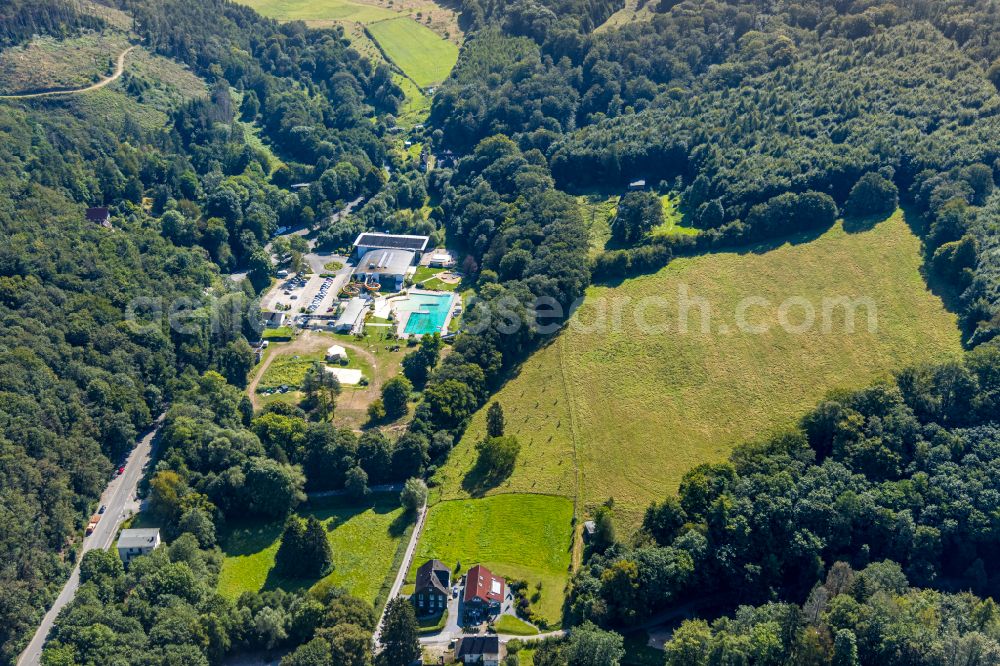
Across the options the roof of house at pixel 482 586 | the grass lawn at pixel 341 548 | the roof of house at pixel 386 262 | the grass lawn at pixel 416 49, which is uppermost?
the grass lawn at pixel 416 49

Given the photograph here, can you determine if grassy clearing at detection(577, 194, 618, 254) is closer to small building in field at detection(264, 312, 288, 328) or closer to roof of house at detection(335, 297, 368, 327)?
roof of house at detection(335, 297, 368, 327)

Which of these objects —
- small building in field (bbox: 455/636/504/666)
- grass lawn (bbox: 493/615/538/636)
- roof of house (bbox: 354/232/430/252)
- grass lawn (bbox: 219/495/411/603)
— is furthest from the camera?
roof of house (bbox: 354/232/430/252)

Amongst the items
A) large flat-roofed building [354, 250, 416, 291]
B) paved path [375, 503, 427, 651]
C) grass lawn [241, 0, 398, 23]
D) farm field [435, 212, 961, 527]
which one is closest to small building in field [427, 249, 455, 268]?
large flat-roofed building [354, 250, 416, 291]

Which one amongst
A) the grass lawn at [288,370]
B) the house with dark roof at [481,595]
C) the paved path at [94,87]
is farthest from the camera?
the paved path at [94,87]

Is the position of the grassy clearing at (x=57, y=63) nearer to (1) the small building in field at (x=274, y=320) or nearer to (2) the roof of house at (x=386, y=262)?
(1) the small building in field at (x=274, y=320)

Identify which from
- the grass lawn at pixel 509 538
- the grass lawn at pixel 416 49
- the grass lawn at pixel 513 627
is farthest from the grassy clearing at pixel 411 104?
the grass lawn at pixel 513 627

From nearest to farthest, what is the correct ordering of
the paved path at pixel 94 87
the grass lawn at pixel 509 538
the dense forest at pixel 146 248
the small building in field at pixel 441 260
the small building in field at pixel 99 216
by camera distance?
the grass lawn at pixel 509 538 → the dense forest at pixel 146 248 → the small building in field at pixel 99 216 → the small building in field at pixel 441 260 → the paved path at pixel 94 87

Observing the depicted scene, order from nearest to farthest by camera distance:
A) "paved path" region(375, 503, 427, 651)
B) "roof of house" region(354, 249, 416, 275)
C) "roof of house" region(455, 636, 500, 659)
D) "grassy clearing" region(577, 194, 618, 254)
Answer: "roof of house" region(455, 636, 500, 659)
"paved path" region(375, 503, 427, 651)
"grassy clearing" region(577, 194, 618, 254)
"roof of house" region(354, 249, 416, 275)
